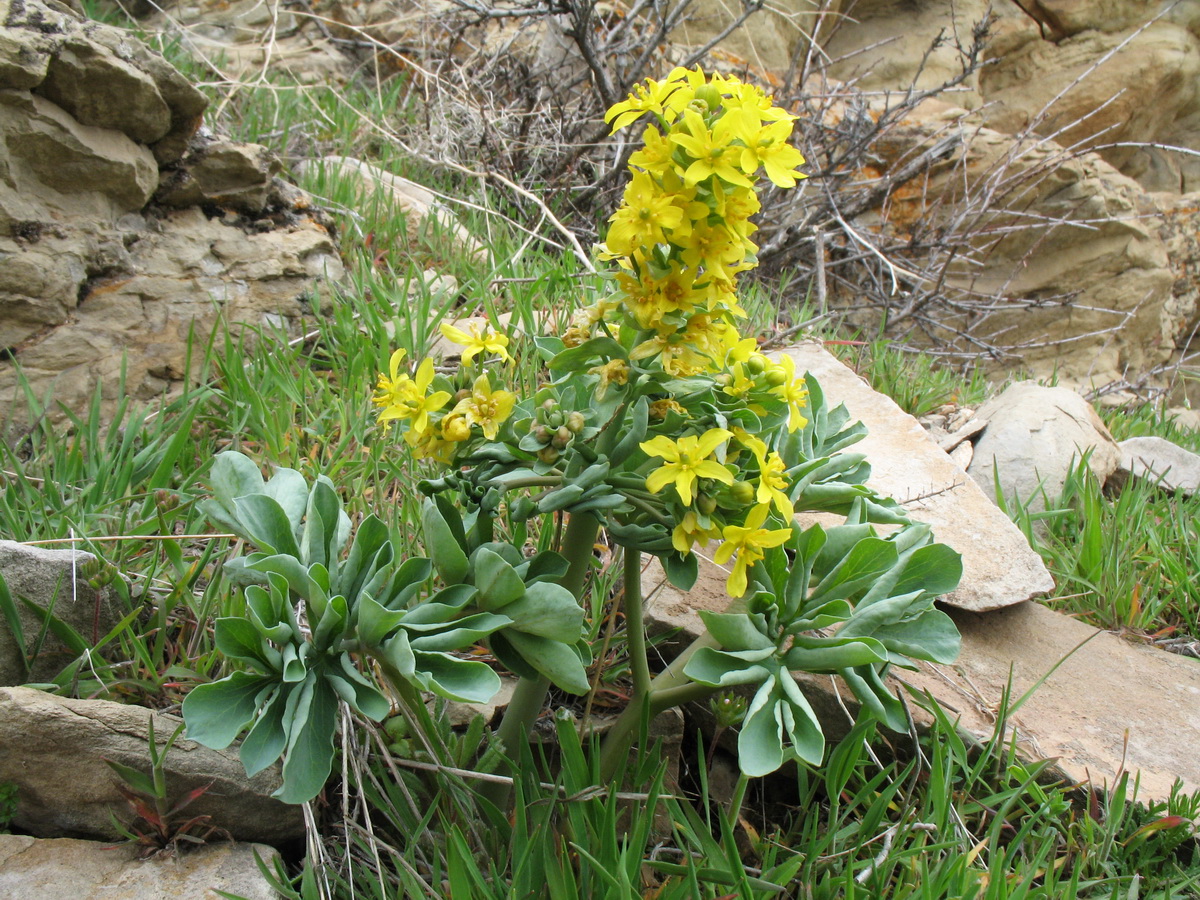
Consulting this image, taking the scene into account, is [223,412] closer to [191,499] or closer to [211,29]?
[191,499]

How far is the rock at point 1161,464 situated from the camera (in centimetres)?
318

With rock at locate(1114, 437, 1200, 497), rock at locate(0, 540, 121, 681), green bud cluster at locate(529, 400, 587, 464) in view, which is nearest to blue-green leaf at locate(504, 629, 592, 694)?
green bud cluster at locate(529, 400, 587, 464)

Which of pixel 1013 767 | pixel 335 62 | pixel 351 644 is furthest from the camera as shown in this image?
pixel 335 62

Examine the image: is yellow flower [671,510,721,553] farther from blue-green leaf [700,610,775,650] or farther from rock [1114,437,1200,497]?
rock [1114,437,1200,497]

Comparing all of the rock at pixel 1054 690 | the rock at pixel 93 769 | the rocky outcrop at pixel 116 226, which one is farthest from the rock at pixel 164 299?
the rock at pixel 1054 690

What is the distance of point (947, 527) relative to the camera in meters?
2.30

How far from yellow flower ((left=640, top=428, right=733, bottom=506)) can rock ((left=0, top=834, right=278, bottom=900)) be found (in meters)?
0.90

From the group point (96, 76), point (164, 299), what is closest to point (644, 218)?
point (164, 299)

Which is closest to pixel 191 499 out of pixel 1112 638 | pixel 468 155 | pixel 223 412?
pixel 223 412

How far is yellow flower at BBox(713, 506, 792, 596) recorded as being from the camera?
1112 mm

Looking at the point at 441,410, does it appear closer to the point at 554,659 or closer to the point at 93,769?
the point at 554,659

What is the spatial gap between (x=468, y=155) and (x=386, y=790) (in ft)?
13.3

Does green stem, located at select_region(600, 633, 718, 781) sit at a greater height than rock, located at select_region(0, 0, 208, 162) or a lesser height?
lesser

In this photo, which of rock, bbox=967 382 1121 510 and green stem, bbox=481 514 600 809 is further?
rock, bbox=967 382 1121 510
